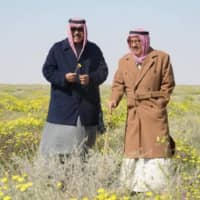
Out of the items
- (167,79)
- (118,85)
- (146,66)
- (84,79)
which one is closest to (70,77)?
(84,79)

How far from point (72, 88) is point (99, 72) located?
1.01 feet

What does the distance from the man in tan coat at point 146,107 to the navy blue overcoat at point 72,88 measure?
0.82 ft

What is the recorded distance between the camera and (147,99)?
637 cm

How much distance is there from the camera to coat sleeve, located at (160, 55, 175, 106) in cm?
623

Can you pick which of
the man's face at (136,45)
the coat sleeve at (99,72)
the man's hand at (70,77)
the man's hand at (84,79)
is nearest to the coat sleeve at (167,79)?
the man's face at (136,45)

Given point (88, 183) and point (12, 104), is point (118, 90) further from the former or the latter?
point (12, 104)

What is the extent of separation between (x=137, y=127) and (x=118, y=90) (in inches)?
16.7

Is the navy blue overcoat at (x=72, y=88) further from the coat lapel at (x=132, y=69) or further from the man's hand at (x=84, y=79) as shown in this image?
the coat lapel at (x=132, y=69)

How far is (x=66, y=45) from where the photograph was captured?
244 inches

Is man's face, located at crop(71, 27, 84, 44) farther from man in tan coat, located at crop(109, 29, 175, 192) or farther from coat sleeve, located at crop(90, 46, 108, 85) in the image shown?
man in tan coat, located at crop(109, 29, 175, 192)

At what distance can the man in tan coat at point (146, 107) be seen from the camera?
20.6 ft

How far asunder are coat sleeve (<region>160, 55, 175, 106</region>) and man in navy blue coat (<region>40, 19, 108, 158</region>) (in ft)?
1.90

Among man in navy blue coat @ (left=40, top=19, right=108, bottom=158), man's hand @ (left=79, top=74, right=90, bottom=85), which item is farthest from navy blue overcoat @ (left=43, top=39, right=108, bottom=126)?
man's hand @ (left=79, top=74, right=90, bottom=85)

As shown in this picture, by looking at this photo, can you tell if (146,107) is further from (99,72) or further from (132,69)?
(99,72)
